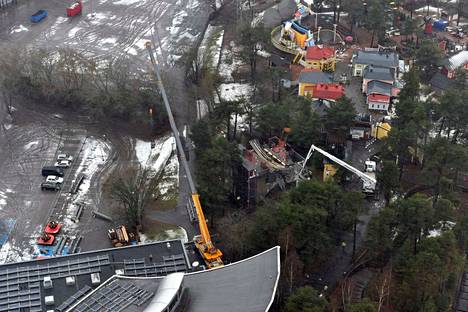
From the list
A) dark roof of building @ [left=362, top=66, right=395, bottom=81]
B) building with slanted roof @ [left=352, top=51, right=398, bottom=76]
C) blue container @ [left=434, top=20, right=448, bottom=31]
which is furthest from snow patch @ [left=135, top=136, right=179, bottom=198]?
blue container @ [left=434, top=20, right=448, bottom=31]

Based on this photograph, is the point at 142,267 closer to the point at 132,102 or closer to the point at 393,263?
the point at 393,263

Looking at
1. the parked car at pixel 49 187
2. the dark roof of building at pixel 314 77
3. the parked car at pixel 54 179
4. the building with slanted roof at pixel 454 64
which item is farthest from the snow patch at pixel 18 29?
the building with slanted roof at pixel 454 64

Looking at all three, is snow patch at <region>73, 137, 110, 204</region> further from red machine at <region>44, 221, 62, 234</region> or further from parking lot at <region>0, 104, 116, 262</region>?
red machine at <region>44, 221, 62, 234</region>

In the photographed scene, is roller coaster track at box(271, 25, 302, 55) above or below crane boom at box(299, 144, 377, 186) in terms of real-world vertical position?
below

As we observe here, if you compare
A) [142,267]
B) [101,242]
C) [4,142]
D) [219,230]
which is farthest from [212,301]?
[4,142]

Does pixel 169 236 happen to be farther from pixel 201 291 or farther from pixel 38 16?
pixel 38 16

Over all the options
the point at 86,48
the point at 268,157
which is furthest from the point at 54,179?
the point at 86,48
